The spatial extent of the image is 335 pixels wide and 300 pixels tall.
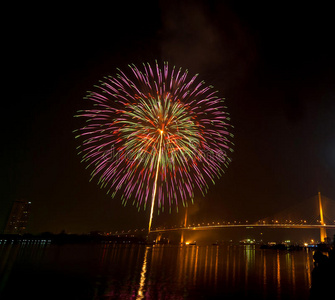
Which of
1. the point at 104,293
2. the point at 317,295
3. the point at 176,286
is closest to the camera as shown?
the point at 317,295

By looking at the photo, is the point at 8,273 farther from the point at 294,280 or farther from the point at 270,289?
the point at 294,280

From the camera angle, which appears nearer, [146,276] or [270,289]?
[270,289]

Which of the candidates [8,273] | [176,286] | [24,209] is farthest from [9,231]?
[176,286]

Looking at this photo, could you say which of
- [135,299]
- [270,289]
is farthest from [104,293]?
[270,289]

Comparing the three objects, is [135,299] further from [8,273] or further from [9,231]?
[9,231]

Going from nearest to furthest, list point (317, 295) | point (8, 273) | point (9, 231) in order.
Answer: point (317, 295) → point (8, 273) → point (9, 231)

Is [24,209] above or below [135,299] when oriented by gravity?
above

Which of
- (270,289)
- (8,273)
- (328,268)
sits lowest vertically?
(8,273)
